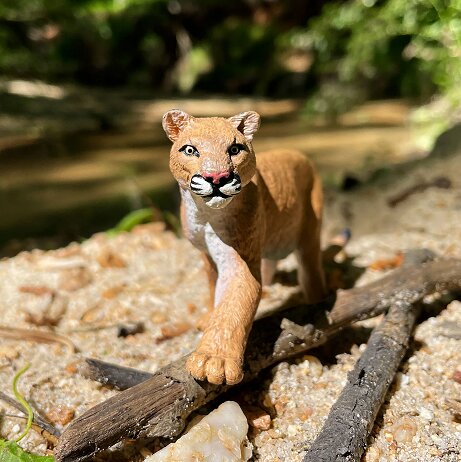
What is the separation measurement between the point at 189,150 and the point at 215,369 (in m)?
0.52

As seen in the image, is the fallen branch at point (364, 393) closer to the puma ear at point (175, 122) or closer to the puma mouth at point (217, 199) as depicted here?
the puma mouth at point (217, 199)

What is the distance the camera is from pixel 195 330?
6.16 ft

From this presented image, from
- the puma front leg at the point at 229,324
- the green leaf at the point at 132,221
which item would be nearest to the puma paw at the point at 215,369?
the puma front leg at the point at 229,324

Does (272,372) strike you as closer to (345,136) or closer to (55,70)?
(345,136)

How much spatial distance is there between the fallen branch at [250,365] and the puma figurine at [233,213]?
89mm

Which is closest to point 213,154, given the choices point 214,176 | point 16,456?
point 214,176

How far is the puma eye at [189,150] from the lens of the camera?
127 cm

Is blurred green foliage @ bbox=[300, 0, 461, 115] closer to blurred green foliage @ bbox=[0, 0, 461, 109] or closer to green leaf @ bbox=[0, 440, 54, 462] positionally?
blurred green foliage @ bbox=[0, 0, 461, 109]

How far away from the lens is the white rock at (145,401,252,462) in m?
1.19

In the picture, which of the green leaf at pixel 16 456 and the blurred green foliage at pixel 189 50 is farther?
the blurred green foliage at pixel 189 50

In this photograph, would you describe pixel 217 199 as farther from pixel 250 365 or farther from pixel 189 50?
pixel 189 50

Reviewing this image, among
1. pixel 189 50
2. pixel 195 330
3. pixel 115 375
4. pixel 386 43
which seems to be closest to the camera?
pixel 115 375

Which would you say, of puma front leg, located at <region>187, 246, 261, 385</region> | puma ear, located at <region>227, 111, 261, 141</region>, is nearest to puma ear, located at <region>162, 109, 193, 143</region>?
puma ear, located at <region>227, 111, 261, 141</region>

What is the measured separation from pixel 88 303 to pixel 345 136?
5167mm
